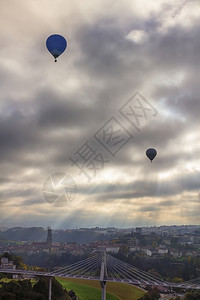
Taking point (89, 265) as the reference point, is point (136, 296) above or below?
below

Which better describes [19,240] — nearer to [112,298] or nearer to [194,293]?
[112,298]

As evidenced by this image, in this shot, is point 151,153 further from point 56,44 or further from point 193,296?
point 193,296

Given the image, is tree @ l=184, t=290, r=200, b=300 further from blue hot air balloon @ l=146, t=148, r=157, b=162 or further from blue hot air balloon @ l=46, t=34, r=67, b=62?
blue hot air balloon @ l=46, t=34, r=67, b=62

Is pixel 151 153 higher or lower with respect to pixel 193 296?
higher

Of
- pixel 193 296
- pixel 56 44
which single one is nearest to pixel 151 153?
pixel 56 44

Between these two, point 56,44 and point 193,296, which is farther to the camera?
point 193,296

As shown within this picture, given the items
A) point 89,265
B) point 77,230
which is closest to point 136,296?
point 89,265

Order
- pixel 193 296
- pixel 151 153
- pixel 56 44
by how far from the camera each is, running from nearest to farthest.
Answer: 1. pixel 56 44
2. pixel 151 153
3. pixel 193 296

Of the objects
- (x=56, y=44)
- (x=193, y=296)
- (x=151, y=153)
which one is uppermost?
(x=56, y=44)

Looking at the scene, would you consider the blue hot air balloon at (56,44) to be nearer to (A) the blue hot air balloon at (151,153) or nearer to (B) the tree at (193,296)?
(A) the blue hot air balloon at (151,153)
